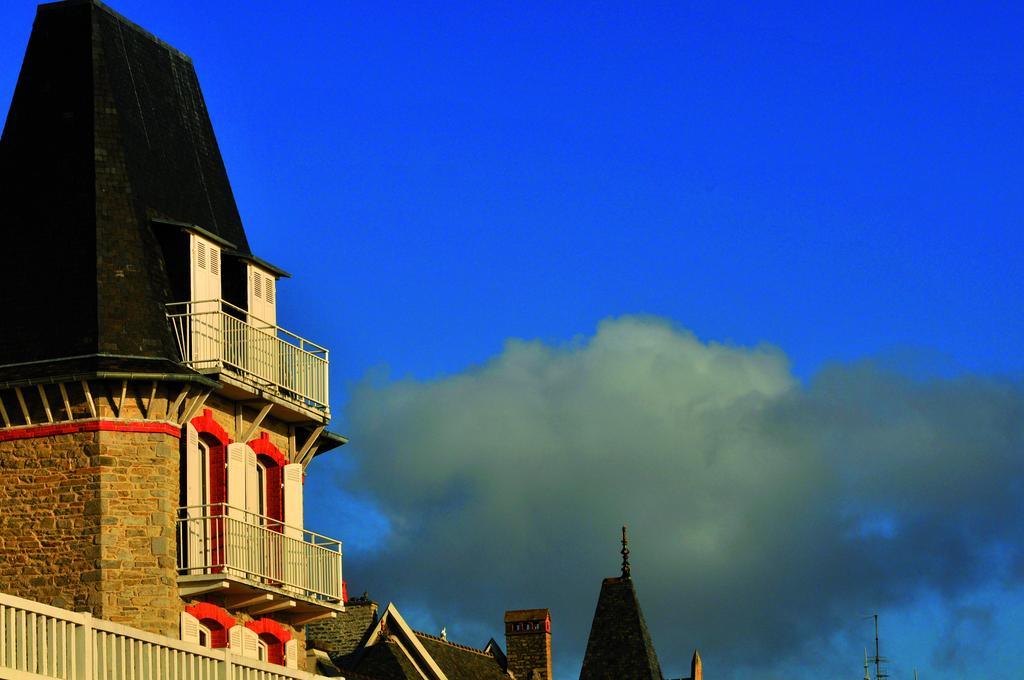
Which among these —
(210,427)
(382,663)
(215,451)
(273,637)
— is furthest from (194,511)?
(382,663)

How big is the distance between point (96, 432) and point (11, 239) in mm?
4028

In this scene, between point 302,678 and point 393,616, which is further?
point 393,616

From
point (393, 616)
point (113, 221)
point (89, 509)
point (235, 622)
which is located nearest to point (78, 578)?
point (89, 509)

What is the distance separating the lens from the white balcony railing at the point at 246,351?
3359 centimetres

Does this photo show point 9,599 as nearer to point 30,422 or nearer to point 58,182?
point 30,422

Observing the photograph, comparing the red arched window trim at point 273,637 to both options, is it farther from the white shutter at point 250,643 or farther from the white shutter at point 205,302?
the white shutter at point 205,302

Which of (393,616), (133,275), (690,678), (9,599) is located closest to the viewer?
(9,599)

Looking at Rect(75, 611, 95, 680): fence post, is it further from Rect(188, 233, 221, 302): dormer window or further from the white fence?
Rect(188, 233, 221, 302): dormer window

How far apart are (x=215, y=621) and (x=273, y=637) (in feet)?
7.31

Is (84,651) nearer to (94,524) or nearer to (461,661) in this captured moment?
Answer: (94,524)

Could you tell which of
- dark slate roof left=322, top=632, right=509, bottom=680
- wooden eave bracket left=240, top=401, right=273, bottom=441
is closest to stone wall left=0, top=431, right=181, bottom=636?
wooden eave bracket left=240, top=401, right=273, bottom=441

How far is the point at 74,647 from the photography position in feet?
75.2

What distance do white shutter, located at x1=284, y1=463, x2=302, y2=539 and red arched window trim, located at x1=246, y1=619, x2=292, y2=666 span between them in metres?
1.49

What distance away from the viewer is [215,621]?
33.2 m
